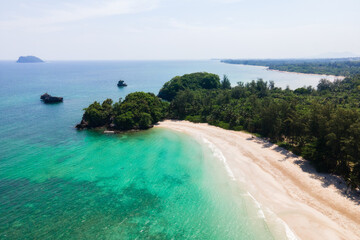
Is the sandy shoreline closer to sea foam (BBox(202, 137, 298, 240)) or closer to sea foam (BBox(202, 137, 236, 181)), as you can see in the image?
sea foam (BBox(202, 137, 298, 240))

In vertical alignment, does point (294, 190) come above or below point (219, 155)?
below

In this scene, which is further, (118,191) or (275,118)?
(275,118)

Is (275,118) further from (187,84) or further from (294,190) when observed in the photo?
(187,84)

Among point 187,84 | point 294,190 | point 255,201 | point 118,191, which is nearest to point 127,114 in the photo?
point 118,191

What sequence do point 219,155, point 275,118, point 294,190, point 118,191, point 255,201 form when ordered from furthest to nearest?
point 275,118
point 219,155
point 118,191
point 294,190
point 255,201

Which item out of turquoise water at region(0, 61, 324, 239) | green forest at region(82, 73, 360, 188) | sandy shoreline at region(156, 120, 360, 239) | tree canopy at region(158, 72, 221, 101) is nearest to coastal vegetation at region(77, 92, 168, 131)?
green forest at region(82, 73, 360, 188)

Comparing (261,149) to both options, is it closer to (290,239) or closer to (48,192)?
(290,239)

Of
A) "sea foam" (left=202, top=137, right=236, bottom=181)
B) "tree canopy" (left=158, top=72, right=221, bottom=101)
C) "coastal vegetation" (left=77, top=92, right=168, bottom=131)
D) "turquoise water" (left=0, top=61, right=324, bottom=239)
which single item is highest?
"tree canopy" (left=158, top=72, right=221, bottom=101)
